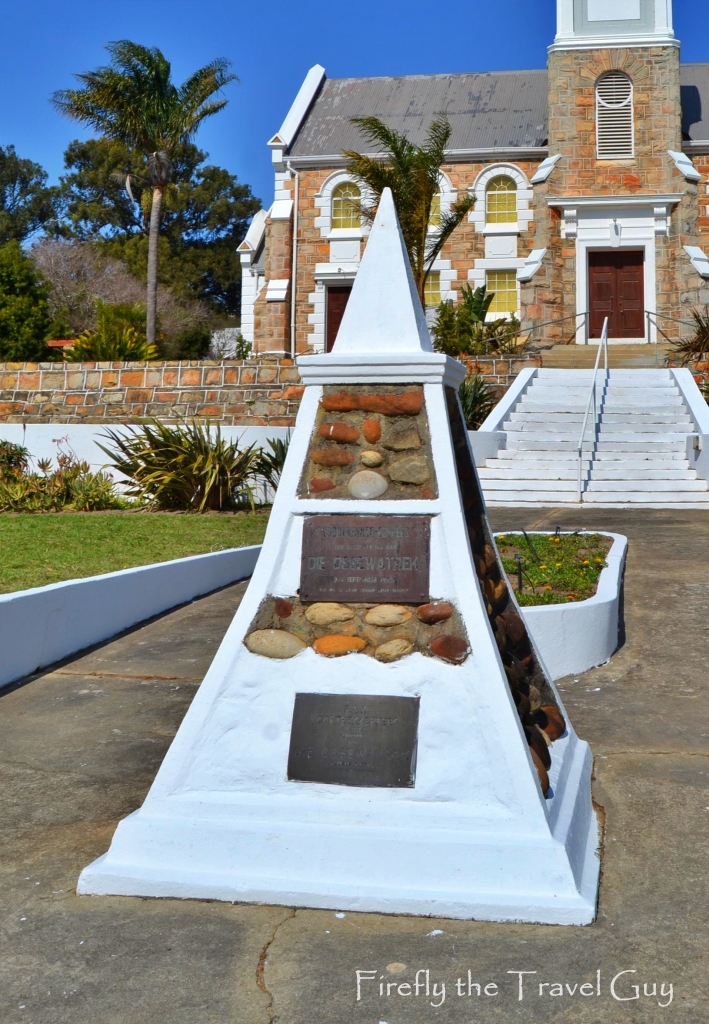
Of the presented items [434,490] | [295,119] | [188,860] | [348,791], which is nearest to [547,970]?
[348,791]

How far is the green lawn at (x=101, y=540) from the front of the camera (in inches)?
341

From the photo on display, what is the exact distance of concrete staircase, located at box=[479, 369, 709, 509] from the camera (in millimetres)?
14914

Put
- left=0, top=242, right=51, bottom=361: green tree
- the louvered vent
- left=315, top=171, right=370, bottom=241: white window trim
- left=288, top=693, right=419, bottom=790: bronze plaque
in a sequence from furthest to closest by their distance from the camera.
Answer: left=0, top=242, right=51, bottom=361: green tree < left=315, top=171, right=370, bottom=241: white window trim < the louvered vent < left=288, top=693, right=419, bottom=790: bronze plaque

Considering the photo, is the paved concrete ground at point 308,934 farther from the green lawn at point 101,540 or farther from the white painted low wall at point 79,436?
the white painted low wall at point 79,436

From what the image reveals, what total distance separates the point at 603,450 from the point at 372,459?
13.0 meters

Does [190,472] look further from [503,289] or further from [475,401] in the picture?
[503,289]

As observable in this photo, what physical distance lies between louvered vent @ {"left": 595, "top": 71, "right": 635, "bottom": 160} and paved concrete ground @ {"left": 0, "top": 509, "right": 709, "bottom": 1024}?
72.5 feet

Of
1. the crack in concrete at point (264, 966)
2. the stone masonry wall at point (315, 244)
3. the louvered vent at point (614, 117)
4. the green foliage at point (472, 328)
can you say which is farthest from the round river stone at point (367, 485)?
the stone masonry wall at point (315, 244)

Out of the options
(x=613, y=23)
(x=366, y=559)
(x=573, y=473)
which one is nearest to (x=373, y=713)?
(x=366, y=559)

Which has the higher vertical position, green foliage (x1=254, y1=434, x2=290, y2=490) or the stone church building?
the stone church building

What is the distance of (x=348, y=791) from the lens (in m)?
3.76

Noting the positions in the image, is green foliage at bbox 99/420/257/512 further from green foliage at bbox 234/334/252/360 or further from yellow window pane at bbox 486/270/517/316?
green foliage at bbox 234/334/252/360

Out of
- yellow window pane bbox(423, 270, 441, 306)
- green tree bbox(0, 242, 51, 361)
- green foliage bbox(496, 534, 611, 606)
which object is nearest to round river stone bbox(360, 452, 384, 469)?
green foliage bbox(496, 534, 611, 606)

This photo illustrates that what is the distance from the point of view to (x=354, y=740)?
3.81 meters
